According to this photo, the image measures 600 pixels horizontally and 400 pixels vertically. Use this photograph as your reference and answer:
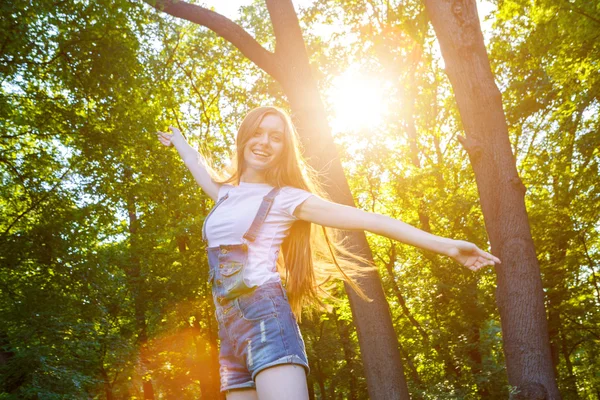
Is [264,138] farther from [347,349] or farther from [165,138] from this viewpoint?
[347,349]

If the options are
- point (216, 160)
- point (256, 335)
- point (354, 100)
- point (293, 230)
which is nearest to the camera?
point (256, 335)

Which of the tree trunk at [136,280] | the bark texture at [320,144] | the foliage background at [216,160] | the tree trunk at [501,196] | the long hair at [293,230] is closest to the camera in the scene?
the long hair at [293,230]

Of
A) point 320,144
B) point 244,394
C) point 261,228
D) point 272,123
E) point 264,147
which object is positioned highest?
point 320,144

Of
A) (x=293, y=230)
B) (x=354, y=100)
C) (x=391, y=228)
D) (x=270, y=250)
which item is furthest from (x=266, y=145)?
(x=354, y=100)

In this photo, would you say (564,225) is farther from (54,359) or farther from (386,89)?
(54,359)

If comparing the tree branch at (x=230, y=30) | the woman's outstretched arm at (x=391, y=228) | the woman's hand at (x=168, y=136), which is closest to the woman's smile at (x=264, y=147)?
the woman's outstretched arm at (x=391, y=228)

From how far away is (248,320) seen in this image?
7.69 feet

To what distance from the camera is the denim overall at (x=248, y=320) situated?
2270 mm

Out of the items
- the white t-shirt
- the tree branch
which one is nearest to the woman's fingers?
the white t-shirt

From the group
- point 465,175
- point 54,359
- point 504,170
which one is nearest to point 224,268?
point 504,170

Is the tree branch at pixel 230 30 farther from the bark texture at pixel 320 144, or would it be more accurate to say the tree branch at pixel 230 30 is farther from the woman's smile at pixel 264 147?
the woman's smile at pixel 264 147

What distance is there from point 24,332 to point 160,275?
9.80m

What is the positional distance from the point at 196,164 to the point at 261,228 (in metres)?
1.02

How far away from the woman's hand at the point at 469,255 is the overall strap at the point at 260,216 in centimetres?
86
